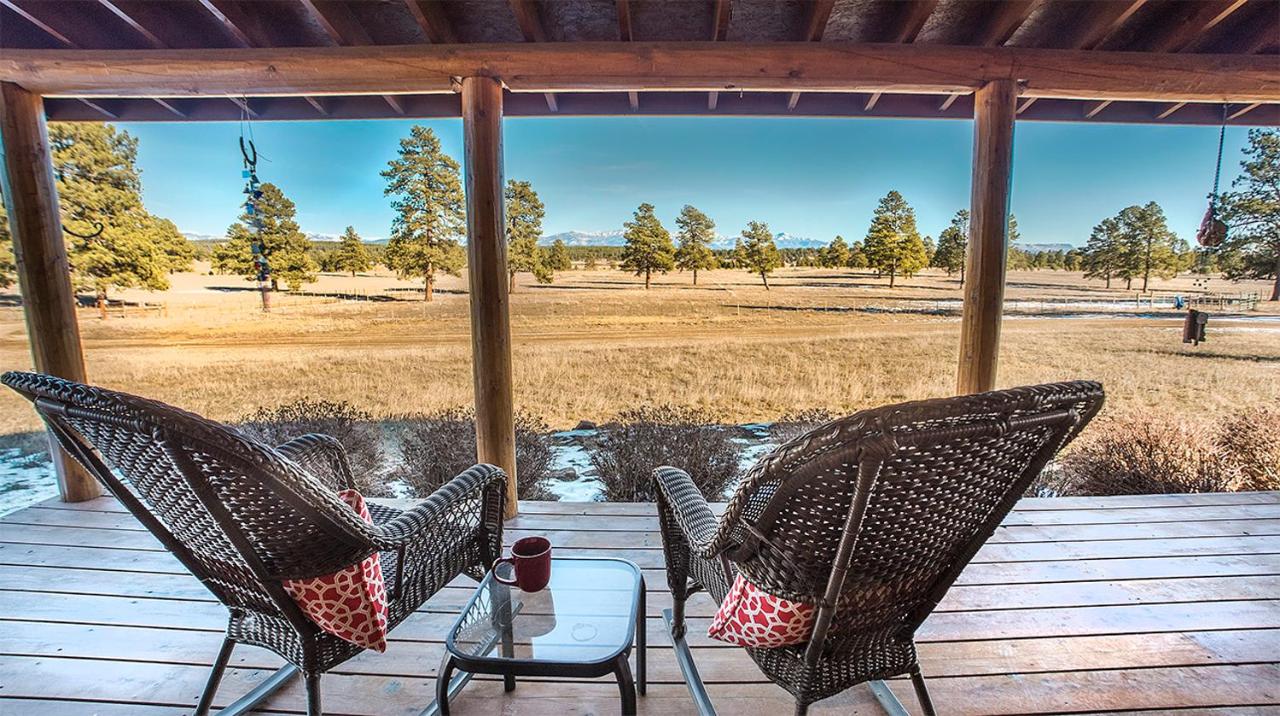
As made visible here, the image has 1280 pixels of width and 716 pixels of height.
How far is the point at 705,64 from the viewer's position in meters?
2.40

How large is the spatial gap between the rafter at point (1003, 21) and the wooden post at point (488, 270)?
7.73ft

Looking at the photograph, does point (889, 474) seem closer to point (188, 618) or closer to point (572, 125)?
point (188, 618)

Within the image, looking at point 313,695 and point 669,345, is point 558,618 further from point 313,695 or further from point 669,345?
point 669,345

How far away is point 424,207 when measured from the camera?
552cm

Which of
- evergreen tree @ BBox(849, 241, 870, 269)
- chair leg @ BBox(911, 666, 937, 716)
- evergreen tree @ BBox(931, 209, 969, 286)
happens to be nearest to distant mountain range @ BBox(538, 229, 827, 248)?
evergreen tree @ BBox(849, 241, 870, 269)

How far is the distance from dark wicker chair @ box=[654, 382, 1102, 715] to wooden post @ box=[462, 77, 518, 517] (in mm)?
1640

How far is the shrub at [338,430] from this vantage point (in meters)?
3.86

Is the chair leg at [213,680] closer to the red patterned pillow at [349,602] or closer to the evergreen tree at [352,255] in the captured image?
the red patterned pillow at [349,602]

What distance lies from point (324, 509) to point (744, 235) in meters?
5.75

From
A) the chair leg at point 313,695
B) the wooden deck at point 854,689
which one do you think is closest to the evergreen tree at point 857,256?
the wooden deck at point 854,689

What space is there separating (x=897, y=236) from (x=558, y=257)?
3.94 m

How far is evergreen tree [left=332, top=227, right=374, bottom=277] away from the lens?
5.58 m

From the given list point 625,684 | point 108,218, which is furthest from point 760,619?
point 108,218

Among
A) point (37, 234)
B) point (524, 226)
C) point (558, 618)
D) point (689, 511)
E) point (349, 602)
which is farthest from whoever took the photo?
point (524, 226)
